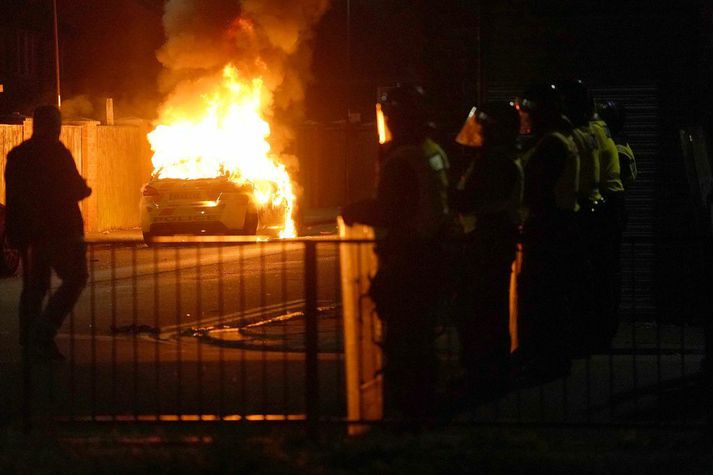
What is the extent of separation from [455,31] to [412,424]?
18.6ft

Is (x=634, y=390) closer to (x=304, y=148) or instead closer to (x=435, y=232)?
(x=435, y=232)

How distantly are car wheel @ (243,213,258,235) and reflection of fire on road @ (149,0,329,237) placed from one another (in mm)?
4341

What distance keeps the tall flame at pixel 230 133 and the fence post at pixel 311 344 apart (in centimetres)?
1833

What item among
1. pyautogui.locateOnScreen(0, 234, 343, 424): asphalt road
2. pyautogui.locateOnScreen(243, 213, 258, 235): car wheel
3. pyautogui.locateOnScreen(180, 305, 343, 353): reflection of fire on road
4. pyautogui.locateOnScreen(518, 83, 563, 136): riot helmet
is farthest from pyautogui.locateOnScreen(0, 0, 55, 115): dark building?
pyautogui.locateOnScreen(518, 83, 563, 136): riot helmet

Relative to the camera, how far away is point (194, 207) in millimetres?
21719

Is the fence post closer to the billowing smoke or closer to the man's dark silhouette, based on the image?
the man's dark silhouette

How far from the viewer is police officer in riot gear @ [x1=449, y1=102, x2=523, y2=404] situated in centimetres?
798

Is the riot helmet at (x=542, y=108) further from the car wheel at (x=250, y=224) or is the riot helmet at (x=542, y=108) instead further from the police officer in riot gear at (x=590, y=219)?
the car wheel at (x=250, y=224)

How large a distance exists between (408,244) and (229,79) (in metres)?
23.8

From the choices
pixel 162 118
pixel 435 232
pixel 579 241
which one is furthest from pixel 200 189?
pixel 435 232

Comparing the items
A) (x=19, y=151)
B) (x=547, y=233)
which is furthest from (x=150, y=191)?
(x=547, y=233)

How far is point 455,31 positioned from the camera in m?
11.9

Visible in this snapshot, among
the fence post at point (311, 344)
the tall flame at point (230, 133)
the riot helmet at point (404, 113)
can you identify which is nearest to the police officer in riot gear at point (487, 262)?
the riot helmet at point (404, 113)

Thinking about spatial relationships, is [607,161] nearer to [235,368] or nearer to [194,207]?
[235,368]
